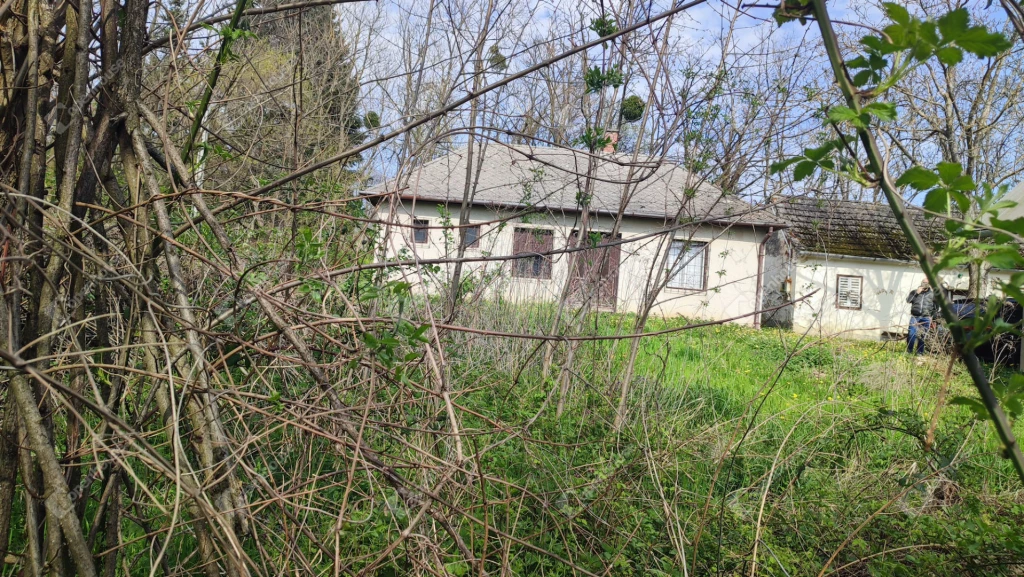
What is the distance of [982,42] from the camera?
2.35ft

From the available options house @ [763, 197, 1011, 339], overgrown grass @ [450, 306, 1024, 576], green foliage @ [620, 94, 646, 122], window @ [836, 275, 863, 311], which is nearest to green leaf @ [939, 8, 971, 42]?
overgrown grass @ [450, 306, 1024, 576]

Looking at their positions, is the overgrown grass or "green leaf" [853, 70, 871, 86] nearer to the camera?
"green leaf" [853, 70, 871, 86]

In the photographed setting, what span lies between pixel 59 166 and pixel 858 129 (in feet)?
5.77

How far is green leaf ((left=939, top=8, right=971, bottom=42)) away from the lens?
72 cm

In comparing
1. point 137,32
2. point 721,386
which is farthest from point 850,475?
point 137,32

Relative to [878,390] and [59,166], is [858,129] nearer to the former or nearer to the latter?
[59,166]

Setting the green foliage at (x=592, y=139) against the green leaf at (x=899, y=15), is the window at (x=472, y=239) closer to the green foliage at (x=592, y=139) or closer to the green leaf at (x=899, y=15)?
the green foliage at (x=592, y=139)

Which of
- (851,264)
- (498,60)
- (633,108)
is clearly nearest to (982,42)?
(498,60)

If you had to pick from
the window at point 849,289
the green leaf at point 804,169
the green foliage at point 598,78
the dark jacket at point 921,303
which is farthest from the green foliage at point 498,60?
the window at point 849,289

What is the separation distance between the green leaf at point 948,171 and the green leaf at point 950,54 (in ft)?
0.36

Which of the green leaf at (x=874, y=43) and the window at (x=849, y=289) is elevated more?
the green leaf at (x=874, y=43)

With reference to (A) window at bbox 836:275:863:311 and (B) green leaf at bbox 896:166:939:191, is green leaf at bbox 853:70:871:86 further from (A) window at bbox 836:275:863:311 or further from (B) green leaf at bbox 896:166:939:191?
Answer: (A) window at bbox 836:275:863:311

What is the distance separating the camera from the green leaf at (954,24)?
716 mm

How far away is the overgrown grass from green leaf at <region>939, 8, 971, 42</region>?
118 cm
